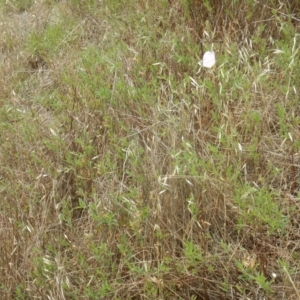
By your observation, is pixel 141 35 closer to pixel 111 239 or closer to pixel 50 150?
pixel 50 150

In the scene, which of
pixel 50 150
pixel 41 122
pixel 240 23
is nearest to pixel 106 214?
pixel 50 150

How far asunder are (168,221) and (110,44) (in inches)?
55.2

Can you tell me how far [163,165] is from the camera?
181cm

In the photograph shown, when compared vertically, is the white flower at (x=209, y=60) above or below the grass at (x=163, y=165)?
above

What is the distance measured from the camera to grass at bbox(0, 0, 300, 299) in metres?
1.55

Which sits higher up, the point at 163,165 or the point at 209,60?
the point at 209,60

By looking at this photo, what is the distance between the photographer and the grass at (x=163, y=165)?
155 centimetres

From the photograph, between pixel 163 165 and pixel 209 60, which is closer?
pixel 163 165

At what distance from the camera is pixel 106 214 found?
1.74 metres

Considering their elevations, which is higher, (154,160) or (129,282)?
(154,160)

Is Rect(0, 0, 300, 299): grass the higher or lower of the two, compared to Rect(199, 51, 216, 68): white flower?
lower

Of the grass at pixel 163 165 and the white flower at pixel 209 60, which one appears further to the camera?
the white flower at pixel 209 60

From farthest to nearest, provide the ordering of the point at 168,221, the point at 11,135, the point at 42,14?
the point at 42,14
the point at 11,135
the point at 168,221

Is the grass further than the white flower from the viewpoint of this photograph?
No
